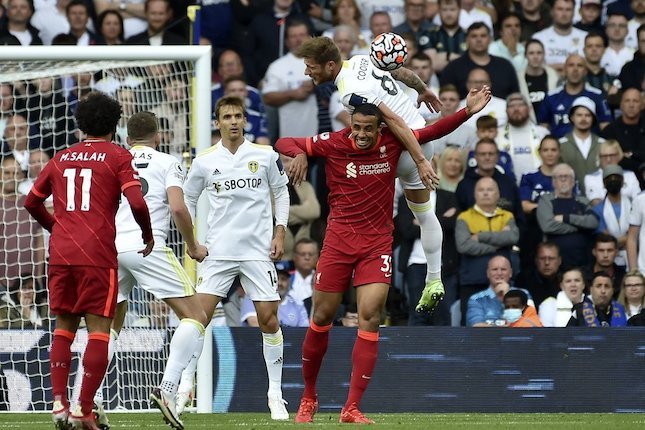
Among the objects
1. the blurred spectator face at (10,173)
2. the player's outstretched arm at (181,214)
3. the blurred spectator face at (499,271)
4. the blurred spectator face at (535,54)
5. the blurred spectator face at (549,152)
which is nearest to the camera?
the player's outstretched arm at (181,214)

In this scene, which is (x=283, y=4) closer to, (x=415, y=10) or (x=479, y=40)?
(x=415, y=10)

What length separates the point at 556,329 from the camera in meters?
12.5

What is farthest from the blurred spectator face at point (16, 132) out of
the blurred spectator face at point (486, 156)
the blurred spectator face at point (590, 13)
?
the blurred spectator face at point (590, 13)

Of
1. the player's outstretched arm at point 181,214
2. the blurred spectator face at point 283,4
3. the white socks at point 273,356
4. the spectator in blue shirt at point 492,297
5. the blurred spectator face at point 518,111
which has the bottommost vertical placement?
the white socks at point 273,356

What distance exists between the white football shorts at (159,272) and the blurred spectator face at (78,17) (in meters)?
7.06

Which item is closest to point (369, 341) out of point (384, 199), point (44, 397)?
point (384, 199)

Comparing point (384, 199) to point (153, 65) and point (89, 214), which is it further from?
point (153, 65)

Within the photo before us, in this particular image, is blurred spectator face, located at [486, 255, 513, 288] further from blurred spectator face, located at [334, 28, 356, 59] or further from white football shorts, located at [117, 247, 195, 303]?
white football shorts, located at [117, 247, 195, 303]

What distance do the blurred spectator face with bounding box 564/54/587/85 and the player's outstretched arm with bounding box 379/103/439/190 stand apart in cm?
699

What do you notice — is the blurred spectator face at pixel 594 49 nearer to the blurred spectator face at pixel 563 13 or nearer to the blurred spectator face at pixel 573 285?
the blurred spectator face at pixel 563 13

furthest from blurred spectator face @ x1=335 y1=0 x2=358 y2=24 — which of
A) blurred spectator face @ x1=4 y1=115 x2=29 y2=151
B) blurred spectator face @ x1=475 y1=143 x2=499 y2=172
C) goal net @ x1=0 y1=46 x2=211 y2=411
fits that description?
blurred spectator face @ x1=4 y1=115 x2=29 y2=151

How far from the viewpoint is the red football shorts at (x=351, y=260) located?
403 inches

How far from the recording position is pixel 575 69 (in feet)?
54.9

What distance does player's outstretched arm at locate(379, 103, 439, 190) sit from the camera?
10102 mm
